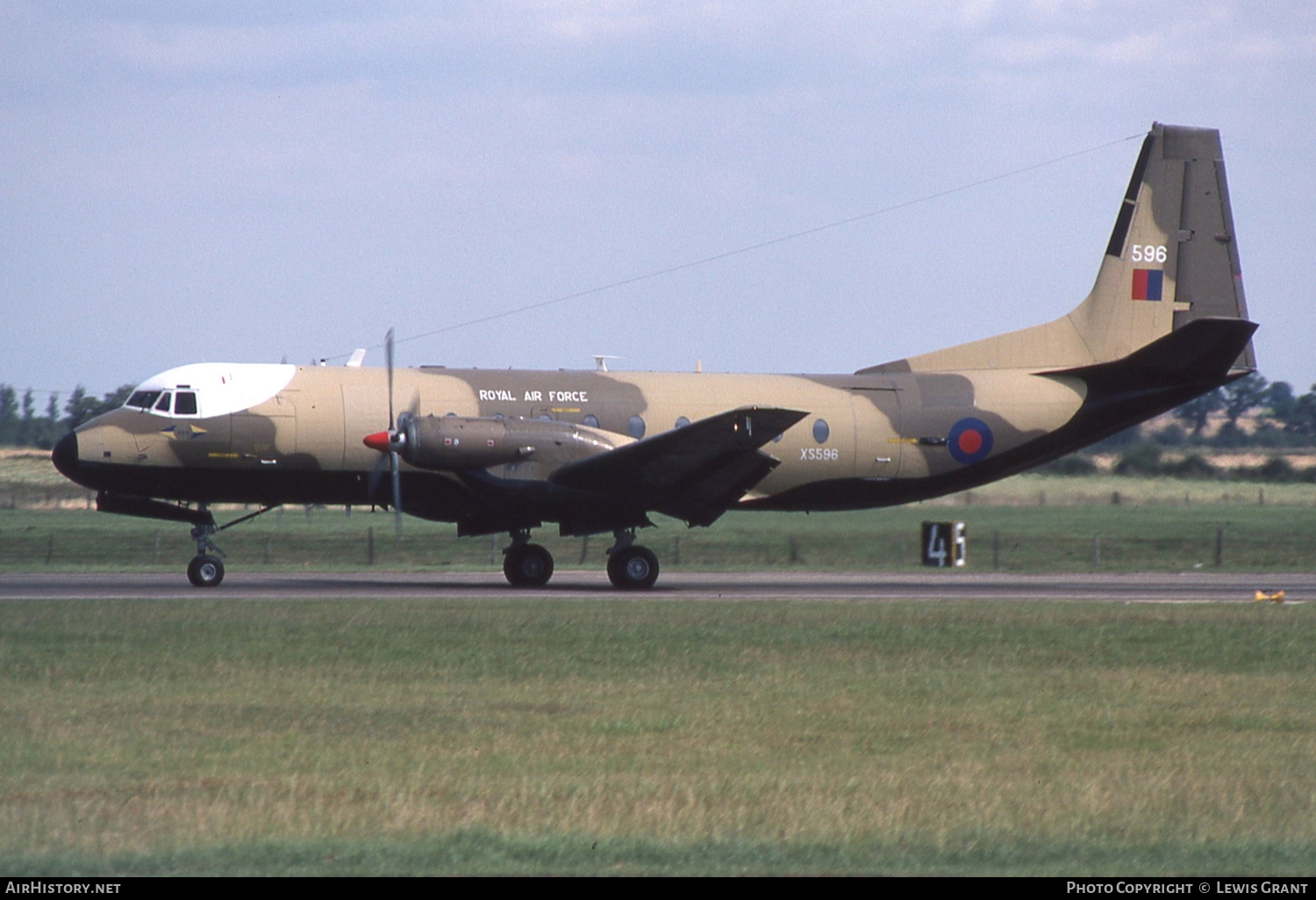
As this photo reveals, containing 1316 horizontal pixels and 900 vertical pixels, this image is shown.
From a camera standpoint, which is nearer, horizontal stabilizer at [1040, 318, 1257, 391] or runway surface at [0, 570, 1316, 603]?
runway surface at [0, 570, 1316, 603]

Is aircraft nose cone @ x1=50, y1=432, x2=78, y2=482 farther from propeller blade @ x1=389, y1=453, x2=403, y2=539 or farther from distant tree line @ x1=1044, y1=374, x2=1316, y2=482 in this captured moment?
distant tree line @ x1=1044, y1=374, x2=1316, y2=482

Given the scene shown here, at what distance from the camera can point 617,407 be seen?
27406mm

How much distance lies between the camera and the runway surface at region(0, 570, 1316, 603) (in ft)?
80.5

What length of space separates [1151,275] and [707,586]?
38.8 feet

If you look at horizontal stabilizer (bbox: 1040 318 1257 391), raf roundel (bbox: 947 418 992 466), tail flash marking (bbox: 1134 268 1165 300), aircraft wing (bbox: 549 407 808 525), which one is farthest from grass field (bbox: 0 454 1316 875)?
tail flash marking (bbox: 1134 268 1165 300)

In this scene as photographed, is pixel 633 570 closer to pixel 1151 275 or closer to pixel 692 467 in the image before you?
pixel 692 467

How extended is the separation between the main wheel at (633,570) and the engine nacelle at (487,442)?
6.95ft

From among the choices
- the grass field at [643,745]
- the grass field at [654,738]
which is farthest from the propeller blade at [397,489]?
the grass field at [643,745]

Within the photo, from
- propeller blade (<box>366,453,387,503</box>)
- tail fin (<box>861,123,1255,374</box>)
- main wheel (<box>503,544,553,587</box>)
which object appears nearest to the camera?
propeller blade (<box>366,453,387,503</box>)

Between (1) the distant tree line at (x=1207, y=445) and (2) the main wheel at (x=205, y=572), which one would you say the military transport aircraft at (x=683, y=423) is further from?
(1) the distant tree line at (x=1207, y=445)

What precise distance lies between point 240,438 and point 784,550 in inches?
662

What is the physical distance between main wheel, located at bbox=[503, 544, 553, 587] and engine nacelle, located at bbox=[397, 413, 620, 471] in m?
2.46

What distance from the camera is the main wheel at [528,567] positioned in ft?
88.8

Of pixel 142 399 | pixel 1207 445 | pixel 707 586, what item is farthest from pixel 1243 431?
pixel 142 399
